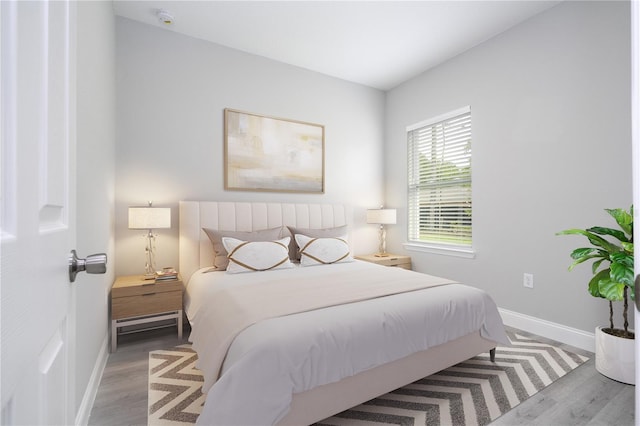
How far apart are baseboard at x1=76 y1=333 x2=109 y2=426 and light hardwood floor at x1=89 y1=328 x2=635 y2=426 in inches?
1.3

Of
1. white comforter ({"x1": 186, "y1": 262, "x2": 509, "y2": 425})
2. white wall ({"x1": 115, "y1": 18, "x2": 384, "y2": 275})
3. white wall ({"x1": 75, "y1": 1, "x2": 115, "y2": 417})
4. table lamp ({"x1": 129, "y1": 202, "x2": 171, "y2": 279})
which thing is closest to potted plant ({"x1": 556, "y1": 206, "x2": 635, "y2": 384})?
white comforter ({"x1": 186, "y1": 262, "x2": 509, "y2": 425})

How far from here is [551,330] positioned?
2.67 m

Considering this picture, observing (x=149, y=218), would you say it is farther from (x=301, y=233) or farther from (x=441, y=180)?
(x=441, y=180)

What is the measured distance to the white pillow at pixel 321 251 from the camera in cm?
305

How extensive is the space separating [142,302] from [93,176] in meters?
1.15

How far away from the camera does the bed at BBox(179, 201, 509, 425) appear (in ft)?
4.25

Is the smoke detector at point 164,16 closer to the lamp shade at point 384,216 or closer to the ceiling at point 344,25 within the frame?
the ceiling at point 344,25

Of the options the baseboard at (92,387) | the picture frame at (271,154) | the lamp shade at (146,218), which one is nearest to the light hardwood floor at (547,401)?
the baseboard at (92,387)

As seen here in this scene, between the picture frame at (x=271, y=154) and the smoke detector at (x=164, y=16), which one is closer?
the smoke detector at (x=164, y=16)

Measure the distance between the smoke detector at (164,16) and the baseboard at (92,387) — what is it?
285cm

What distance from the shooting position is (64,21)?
589mm

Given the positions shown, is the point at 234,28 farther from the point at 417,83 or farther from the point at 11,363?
the point at 11,363

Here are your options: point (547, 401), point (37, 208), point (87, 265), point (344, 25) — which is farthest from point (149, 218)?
point (547, 401)

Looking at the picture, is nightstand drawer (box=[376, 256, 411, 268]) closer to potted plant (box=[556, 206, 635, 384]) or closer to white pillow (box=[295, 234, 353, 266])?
white pillow (box=[295, 234, 353, 266])
